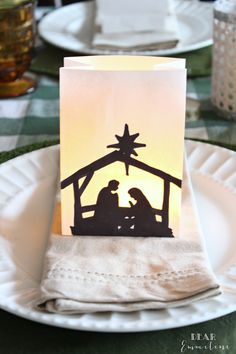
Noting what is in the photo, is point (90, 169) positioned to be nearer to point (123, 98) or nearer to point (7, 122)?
point (123, 98)

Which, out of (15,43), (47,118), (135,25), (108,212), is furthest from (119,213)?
(135,25)

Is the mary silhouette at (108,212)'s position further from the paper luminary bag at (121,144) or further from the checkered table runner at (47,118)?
the checkered table runner at (47,118)

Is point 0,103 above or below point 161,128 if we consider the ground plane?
below

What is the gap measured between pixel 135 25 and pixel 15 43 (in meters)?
0.28

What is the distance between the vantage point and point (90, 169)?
0.61 meters

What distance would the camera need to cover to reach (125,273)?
21.6 inches

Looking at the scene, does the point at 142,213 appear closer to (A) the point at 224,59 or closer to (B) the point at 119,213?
(B) the point at 119,213

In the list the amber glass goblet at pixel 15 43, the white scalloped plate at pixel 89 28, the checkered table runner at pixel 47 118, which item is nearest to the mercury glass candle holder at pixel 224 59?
the checkered table runner at pixel 47 118

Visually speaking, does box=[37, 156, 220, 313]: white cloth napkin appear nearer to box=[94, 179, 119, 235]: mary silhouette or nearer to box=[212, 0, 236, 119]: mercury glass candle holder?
box=[94, 179, 119, 235]: mary silhouette

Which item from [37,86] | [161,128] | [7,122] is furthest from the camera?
[37,86]

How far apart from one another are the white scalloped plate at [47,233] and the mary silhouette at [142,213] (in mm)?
65

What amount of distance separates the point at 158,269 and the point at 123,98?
166 mm

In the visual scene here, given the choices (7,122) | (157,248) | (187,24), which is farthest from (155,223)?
(187,24)

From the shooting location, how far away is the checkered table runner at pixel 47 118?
928 mm
